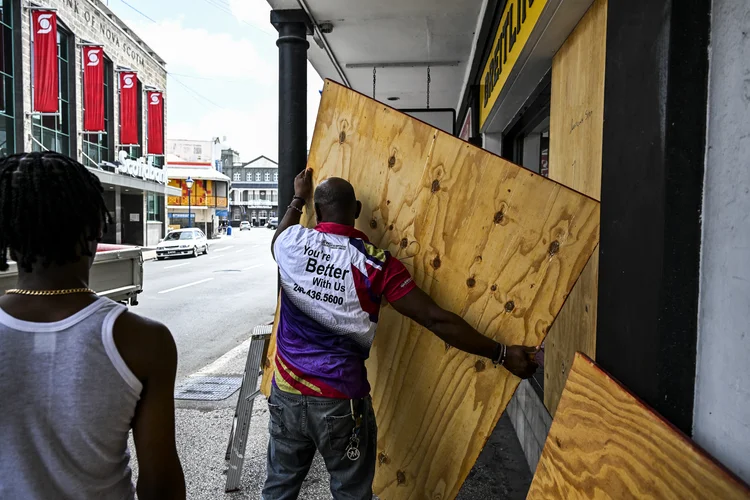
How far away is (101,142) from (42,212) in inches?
1106

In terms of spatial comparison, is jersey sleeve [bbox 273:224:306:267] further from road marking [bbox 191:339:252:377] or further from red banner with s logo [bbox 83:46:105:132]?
red banner with s logo [bbox 83:46:105:132]

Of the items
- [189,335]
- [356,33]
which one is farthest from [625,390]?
[189,335]

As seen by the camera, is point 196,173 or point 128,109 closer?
point 128,109

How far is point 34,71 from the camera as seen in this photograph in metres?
18.5

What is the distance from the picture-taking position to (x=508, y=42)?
395cm

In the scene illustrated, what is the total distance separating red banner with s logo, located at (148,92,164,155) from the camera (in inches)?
1118

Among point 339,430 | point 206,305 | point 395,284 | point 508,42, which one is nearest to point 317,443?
point 339,430

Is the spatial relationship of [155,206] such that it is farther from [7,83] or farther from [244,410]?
[244,410]

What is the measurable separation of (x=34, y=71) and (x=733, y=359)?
22900 mm

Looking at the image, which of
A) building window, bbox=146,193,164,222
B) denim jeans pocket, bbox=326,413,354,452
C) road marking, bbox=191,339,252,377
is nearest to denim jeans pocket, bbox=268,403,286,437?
denim jeans pocket, bbox=326,413,354,452

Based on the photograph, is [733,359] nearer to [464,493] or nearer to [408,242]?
[408,242]

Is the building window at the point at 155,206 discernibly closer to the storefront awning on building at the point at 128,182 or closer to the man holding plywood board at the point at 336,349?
the storefront awning on building at the point at 128,182

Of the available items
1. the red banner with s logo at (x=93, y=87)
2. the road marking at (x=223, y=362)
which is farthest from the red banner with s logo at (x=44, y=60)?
the road marking at (x=223, y=362)

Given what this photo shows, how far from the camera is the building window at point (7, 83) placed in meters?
17.7
